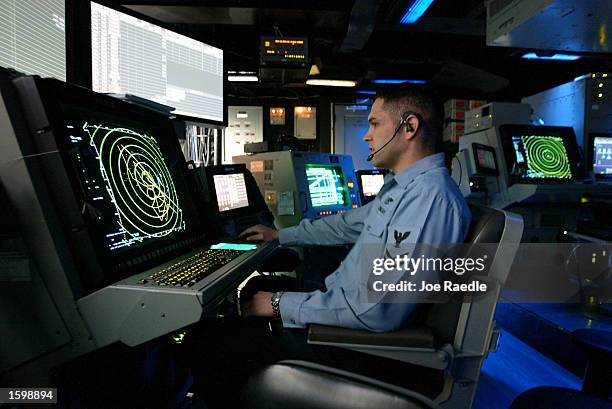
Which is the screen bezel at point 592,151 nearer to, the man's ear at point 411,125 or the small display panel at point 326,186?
the small display panel at point 326,186

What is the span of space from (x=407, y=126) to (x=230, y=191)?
3.38ft

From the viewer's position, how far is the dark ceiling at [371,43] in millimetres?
4562

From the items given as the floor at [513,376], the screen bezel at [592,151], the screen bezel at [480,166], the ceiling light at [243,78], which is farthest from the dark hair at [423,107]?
the ceiling light at [243,78]

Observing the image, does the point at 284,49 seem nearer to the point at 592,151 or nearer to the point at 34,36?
the point at 592,151

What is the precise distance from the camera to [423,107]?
1.50 meters

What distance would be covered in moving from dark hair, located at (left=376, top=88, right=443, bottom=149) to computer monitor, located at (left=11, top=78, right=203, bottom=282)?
35.8 inches

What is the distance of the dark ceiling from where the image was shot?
4562 millimetres

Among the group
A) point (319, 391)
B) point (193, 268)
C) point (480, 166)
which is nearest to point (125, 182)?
point (193, 268)

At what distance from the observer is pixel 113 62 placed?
58.1 inches

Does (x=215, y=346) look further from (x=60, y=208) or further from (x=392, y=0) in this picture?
(x=392, y=0)

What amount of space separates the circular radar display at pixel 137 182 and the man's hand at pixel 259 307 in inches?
14.9

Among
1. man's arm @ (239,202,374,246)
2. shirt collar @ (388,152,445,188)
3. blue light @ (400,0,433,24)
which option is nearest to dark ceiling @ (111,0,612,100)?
blue light @ (400,0,433,24)

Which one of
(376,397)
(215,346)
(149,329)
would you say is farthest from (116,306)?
(376,397)

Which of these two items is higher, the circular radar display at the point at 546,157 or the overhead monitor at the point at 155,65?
the overhead monitor at the point at 155,65
